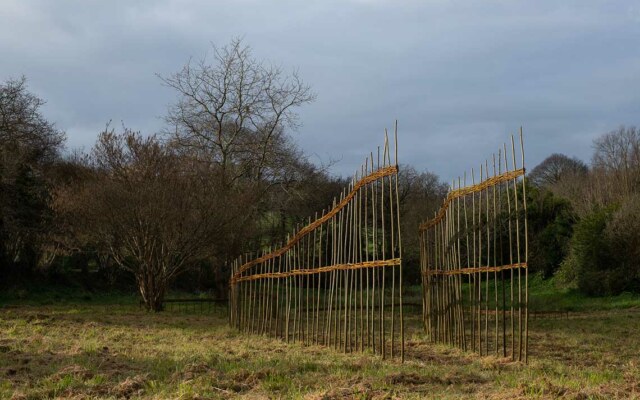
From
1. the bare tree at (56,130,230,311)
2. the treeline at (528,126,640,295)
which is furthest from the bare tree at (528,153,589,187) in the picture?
the bare tree at (56,130,230,311)

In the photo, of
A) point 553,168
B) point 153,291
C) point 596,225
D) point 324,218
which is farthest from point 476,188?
point 553,168

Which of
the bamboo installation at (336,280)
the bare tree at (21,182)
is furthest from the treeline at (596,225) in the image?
the bare tree at (21,182)

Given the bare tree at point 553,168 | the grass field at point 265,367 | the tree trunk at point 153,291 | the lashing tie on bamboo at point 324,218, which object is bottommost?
the grass field at point 265,367

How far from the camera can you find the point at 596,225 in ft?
70.1

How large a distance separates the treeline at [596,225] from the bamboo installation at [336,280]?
1095cm

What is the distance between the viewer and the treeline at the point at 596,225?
66.8 feet

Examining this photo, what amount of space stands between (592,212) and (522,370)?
17980 millimetres

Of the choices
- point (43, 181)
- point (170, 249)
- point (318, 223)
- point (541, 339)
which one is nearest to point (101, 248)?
point (170, 249)

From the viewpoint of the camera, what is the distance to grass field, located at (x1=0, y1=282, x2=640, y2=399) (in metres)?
5.38

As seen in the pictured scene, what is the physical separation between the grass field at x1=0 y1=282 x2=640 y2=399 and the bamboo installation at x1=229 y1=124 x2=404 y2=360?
0.42m

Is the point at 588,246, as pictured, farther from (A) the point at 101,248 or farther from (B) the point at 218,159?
(A) the point at 101,248

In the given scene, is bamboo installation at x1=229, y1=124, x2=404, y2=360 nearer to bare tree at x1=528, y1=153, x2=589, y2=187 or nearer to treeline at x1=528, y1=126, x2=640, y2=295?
treeline at x1=528, y1=126, x2=640, y2=295

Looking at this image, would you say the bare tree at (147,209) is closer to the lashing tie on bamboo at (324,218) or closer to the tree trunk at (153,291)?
the tree trunk at (153,291)

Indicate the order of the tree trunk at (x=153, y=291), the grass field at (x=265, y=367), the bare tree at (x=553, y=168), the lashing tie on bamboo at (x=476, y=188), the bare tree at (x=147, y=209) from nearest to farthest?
1. the grass field at (x=265, y=367)
2. the lashing tie on bamboo at (x=476, y=188)
3. the bare tree at (x=147, y=209)
4. the tree trunk at (x=153, y=291)
5. the bare tree at (x=553, y=168)
